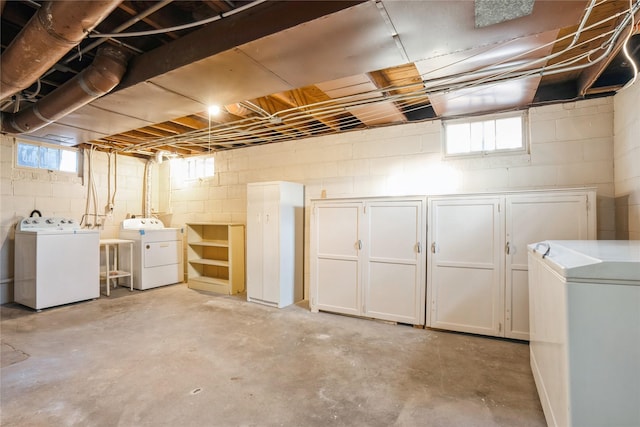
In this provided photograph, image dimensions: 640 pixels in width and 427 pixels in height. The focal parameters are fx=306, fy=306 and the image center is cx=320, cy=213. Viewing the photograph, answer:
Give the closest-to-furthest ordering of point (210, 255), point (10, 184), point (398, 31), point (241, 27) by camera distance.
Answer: point (398, 31) → point (241, 27) → point (10, 184) → point (210, 255)

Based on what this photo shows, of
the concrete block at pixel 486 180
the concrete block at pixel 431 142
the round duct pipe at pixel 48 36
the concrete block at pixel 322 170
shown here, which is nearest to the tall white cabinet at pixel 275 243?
the concrete block at pixel 322 170

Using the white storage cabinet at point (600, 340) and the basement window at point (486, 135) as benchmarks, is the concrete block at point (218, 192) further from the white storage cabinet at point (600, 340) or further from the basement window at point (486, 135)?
the white storage cabinet at point (600, 340)

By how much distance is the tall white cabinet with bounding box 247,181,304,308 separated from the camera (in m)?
4.27

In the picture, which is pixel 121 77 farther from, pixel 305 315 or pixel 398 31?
pixel 305 315

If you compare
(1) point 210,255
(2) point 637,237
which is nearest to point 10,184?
(1) point 210,255

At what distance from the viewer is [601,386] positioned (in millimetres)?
1205

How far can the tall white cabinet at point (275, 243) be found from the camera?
427cm

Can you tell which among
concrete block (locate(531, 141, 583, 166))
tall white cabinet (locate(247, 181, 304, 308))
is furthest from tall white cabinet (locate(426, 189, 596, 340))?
tall white cabinet (locate(247, 181, 304, 308))

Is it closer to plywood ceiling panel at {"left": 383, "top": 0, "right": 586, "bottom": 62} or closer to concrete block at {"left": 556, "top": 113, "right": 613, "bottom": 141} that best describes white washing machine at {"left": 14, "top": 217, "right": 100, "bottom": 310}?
plywood ceiling panel at {"left": 383, "top": 0, "right": 586, "bottom": 62}

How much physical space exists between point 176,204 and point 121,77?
3942 millimetres

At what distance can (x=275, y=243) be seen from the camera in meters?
4.30

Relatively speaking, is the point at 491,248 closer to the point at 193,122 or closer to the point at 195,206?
the point at 193,122

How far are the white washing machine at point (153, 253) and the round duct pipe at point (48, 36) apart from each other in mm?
3190

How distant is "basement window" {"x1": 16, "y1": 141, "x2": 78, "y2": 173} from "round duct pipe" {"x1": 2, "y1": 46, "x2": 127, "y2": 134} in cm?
206
